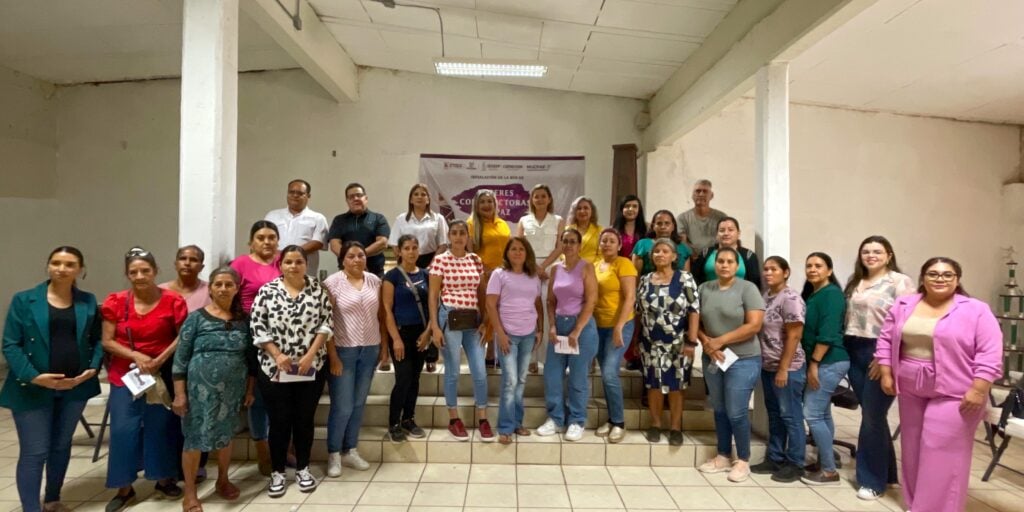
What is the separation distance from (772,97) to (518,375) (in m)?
2.64

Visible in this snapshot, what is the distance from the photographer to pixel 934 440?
2.52 m

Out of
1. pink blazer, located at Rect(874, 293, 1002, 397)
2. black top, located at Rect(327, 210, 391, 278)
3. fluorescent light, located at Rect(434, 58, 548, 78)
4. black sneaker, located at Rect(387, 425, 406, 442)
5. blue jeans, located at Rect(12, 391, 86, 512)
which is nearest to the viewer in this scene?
pink blazer, located at Rect(874, 293, 1002, 397)

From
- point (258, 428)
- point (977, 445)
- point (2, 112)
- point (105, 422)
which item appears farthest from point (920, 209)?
point (2, 112)

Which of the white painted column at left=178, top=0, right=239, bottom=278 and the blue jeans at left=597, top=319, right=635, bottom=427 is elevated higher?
the white painted column at left=178, top=0, right=239, bottom=278

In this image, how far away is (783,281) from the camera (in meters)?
3.20

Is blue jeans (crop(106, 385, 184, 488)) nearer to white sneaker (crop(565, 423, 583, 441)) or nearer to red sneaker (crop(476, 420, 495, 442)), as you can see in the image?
red sneaker (crop(476, 420, 495, 442))

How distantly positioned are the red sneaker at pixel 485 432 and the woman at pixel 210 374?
149 cm

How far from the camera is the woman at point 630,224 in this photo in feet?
12.6

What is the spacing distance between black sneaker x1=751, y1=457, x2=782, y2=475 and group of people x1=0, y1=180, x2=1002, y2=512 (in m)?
0.01

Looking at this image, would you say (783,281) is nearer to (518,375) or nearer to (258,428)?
(518,375)

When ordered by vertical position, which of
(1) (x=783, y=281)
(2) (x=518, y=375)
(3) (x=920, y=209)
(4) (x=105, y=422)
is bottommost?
(4) (x=105, y=422)

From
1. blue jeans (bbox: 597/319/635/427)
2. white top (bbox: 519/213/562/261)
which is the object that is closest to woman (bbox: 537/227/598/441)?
blue jeans (bbox: 597/319/635/427)

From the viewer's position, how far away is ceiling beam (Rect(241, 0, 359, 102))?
12.8ft

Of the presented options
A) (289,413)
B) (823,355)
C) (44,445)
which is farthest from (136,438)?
(823,355)
